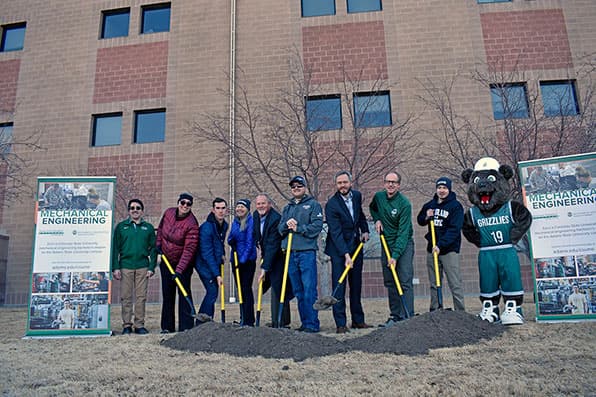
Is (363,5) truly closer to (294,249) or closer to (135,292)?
(294,249)

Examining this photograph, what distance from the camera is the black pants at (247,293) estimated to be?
6.49 m

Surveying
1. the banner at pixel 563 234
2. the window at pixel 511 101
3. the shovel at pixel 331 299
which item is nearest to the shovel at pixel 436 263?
the shovel at pixel 331 299

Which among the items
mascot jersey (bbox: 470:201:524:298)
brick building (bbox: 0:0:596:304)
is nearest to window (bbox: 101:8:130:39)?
brick building (bbox: 0:0:596:304)

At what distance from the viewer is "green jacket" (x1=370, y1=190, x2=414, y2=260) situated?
5.93 metres

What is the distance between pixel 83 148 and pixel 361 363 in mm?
13368

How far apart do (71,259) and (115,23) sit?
12.1 metres

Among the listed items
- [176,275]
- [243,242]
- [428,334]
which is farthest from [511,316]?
[176,275]

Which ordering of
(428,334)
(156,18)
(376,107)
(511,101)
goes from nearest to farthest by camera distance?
1. (428,334)
2. (511,101)
3. (376,107)
4. (156,18)

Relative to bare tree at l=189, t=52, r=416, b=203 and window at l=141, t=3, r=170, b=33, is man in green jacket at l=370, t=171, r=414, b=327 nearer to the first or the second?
bare tree at l=189, t=52, r=416, b=203

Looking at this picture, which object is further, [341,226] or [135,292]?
[135,292]

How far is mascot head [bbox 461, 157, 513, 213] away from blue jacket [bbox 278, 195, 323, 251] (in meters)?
2.03

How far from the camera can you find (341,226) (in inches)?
238

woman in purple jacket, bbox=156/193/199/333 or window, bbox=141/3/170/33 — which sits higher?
window, bbox=141/3/170/33

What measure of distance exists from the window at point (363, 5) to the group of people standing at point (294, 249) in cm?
956
